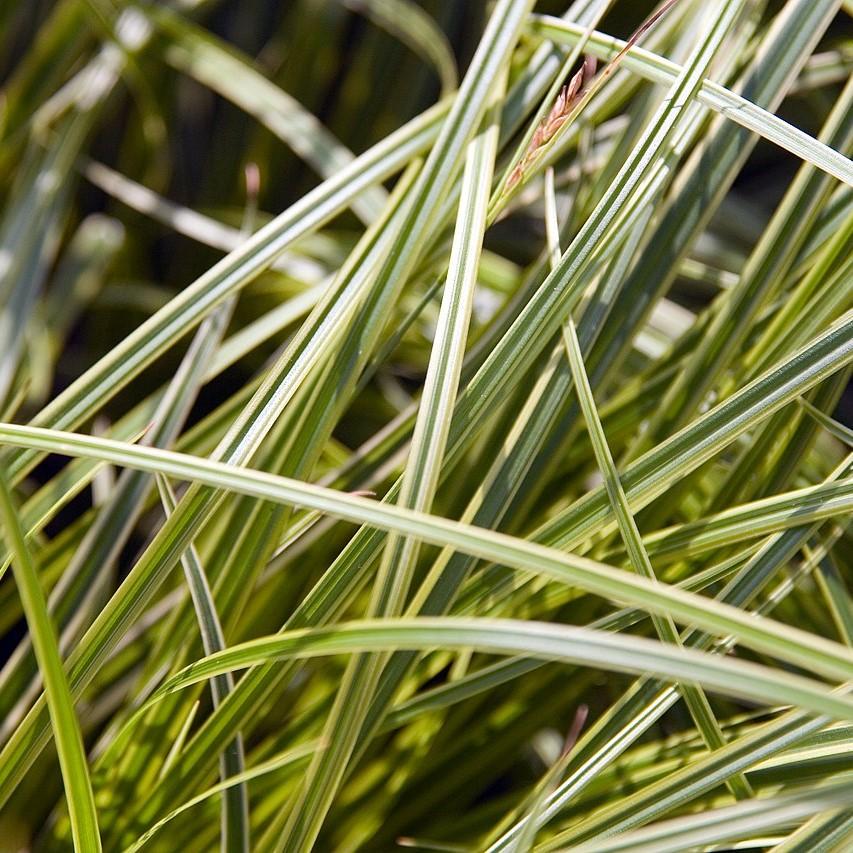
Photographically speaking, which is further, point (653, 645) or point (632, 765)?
point (632, 765)

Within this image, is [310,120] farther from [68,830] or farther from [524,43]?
[68,830]

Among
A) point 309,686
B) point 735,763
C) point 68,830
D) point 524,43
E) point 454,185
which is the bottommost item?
point 68,830

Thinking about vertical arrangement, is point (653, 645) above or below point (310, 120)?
below

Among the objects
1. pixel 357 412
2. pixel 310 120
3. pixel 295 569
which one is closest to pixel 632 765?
pixel 295 569

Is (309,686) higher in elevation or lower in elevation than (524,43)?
lower

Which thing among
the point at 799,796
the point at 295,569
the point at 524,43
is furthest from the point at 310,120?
the point at 799,796

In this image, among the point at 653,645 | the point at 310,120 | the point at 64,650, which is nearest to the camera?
the point at 653,645

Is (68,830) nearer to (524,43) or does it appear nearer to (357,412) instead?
(357,412)

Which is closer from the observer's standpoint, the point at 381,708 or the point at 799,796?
the point at 799,796

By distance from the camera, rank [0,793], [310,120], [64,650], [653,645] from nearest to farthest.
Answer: [653,645], [0,793], [64,650], [310,120]
